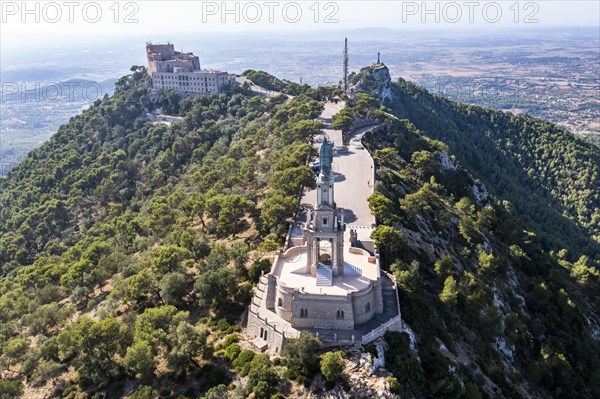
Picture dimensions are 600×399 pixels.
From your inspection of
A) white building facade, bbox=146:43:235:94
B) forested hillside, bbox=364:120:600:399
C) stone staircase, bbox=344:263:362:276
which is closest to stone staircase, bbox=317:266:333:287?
stone staircase, bbox=344:263:362:276

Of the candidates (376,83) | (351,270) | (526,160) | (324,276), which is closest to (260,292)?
(324,276)

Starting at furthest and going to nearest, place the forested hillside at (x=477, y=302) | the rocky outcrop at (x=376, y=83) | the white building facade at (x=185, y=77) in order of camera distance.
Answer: the rocky outcrop at (x=376, y=83), the white building facade at (x=185, y=77), the forested hillside at (x=477, y=302)

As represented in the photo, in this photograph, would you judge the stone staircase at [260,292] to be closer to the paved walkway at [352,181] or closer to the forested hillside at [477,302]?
the forested hillside at [477,302]

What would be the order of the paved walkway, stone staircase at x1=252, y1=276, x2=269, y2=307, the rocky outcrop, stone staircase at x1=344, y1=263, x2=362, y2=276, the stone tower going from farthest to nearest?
the rocky outcrop < the paved walkway < stone staircase at x1=252, y1=276, x2=269, y2=307 < stone staircase at x1=344, y1=263, x2=362, y2=276 < the stone tower

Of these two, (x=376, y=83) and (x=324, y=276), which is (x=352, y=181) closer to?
(x=324, y=276)

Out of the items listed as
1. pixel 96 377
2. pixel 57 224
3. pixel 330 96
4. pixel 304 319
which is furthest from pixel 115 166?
pixel 304 319

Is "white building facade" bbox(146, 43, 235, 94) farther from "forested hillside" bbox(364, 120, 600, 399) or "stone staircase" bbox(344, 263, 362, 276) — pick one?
"stone staircase" bbox(344, 263, 362, 276)

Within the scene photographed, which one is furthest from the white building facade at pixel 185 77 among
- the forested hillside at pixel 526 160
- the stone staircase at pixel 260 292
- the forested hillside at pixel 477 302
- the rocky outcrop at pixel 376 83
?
the stone staircase at pixel 260 292

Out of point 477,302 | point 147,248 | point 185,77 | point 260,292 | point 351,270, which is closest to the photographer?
point 351,270
